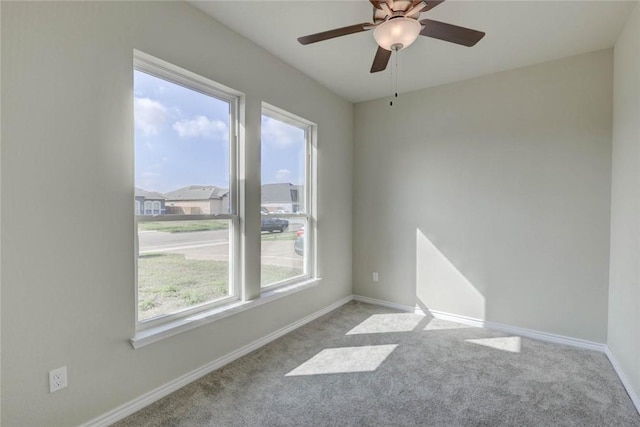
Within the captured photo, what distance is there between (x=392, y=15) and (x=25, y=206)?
2140 millimetres

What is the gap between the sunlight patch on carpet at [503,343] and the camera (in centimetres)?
279

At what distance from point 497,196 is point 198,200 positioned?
2.94 metres

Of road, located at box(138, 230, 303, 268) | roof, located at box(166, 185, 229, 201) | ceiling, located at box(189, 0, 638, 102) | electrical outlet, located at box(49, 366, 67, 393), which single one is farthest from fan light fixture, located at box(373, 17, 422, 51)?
electrical outlet, located at box(49, 366, 67, 393)

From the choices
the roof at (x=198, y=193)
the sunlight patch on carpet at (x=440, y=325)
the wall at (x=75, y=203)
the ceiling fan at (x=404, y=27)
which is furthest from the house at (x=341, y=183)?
the ceiling fan at (x=404, y=27)

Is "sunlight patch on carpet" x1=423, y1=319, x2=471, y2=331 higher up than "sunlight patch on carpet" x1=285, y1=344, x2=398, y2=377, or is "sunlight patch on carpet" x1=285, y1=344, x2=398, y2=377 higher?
"sunlight patch on carpet" x1=285, y1=344, x2=398, y2=377

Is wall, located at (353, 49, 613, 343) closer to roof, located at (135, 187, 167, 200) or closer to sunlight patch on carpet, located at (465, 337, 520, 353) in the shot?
sunlight patch on carpet, located at (465, 337, 520, 353)

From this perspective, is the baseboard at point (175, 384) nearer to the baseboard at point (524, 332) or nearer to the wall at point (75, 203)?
the wall at point (75, 203)

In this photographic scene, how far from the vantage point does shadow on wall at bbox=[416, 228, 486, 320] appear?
335 cm

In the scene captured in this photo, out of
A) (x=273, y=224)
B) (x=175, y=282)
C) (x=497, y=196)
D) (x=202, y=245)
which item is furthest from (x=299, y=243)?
(x=497, y=196)

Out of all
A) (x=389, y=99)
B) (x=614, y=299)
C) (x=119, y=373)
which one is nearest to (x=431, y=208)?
(x=389, y=99)

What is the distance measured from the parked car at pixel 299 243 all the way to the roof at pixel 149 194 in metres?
1.58

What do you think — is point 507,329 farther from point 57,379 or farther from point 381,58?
point 57,379

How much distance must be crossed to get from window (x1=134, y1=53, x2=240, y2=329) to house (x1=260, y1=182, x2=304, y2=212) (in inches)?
16.3

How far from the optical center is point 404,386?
2.18 metres
